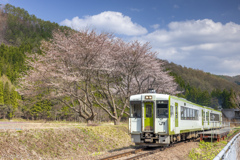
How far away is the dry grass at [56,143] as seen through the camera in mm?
11079

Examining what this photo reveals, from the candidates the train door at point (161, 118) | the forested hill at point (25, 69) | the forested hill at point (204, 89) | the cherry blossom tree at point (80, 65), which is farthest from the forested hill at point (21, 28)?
the train door at point (161, 118)

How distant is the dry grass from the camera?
36.3ft

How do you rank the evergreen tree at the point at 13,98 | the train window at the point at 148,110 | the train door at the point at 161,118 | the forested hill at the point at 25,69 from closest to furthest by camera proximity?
the train door at the point at 161,118, the train window at the point at 148,110, the forested hill at the point at 25,69, the evergreen tree at the point at 13,98

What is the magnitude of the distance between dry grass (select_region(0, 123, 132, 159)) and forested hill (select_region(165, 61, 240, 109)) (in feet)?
247

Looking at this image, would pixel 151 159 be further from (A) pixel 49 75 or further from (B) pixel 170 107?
(A) pixel 49 75

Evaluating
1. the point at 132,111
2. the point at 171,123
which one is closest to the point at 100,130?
the point at 132,111

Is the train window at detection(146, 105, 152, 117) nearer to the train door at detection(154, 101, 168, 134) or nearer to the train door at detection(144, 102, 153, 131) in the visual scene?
the train door at detection(144, 102, 153, 131)

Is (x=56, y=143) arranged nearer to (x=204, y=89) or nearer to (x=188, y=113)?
(x=188, y=113)

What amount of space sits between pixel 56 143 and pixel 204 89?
13673cm

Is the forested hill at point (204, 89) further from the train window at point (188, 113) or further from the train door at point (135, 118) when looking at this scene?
the train door at point (135, 118)

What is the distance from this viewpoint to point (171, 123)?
561 inches

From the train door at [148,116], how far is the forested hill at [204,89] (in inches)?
3043

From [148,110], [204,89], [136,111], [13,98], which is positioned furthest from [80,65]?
[204,89]

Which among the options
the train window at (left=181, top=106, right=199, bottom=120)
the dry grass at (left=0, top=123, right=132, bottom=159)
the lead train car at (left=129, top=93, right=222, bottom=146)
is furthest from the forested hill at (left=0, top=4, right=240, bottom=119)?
the lead train car at (left=129, top=93, right=222, bottom=146)
